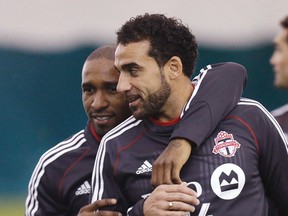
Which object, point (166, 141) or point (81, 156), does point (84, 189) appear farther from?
point (166, 141)

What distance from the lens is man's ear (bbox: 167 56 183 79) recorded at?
3455mm

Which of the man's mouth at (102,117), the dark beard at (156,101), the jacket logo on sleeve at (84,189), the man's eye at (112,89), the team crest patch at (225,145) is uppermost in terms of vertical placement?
the man's eye at (112,89)

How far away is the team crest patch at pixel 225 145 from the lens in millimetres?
3289

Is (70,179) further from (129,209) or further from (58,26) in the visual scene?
(58,26)

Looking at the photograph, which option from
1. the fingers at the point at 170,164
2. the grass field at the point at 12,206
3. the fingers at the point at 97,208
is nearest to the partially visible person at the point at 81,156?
the fingers at the point at 97,208

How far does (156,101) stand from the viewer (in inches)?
133

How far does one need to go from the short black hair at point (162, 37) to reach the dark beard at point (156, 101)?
0.09 meters

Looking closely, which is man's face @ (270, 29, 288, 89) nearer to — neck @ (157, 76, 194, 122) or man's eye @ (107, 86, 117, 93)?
neck @ (157, 76, 194, 122)

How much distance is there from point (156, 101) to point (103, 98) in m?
0.45

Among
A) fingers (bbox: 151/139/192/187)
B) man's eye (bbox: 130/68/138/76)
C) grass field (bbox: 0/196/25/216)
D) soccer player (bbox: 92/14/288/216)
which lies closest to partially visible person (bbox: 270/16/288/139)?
soccer player (bbox: 92/14/288/216)

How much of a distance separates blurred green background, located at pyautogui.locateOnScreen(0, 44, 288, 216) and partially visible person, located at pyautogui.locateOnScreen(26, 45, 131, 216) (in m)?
2.30

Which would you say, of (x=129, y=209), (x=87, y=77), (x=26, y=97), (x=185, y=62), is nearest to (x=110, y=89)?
(x=87, y=77)

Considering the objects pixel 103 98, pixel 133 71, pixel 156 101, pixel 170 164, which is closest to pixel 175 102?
pixel 156 101

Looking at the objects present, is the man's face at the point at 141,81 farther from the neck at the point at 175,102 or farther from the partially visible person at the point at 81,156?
the partially visible person at the point at 81,156
